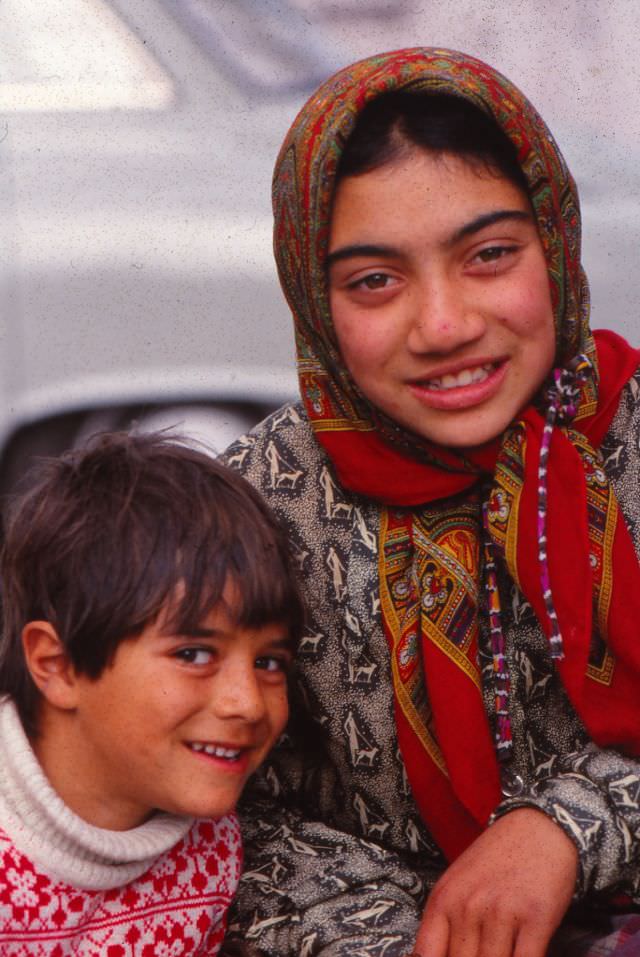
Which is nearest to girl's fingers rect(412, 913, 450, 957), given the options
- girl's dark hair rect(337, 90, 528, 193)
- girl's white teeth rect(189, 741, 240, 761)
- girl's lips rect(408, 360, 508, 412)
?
girl's white teeth rect(189, 741, 240, 761)

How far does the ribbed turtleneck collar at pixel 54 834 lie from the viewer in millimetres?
2182

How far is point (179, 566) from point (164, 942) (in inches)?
24.1

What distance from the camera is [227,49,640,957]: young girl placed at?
2363 mm

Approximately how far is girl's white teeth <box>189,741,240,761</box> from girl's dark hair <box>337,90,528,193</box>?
0.97 meters

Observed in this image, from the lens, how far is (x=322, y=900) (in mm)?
2492

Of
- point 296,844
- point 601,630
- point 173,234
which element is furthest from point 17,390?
point 601,630

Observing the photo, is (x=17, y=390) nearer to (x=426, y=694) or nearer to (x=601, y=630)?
(x=426, y=694)

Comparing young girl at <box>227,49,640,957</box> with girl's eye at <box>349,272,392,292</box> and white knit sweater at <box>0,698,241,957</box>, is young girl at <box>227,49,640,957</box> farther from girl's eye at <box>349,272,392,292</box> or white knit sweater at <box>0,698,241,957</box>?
white knit sweater at <box>0,698,241,957</box>

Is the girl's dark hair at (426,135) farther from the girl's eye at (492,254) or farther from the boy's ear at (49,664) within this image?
the boy's ear at (49,664)

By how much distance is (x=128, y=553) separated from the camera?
2.23m

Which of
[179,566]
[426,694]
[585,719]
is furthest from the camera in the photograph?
[426,694]

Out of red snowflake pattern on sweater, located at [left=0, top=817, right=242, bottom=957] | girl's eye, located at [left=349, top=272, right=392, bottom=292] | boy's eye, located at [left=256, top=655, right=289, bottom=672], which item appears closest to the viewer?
red snowflake pattern on sweater, located at [left=0, top=817, right=242, bottom=957]

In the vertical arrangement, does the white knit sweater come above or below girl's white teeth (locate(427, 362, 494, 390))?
below

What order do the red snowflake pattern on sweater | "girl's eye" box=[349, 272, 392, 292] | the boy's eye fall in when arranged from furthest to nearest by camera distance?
"girl's eye" box=[349, 272, 392, 292], the boy's eye, the red snowflake pattern on sweater
